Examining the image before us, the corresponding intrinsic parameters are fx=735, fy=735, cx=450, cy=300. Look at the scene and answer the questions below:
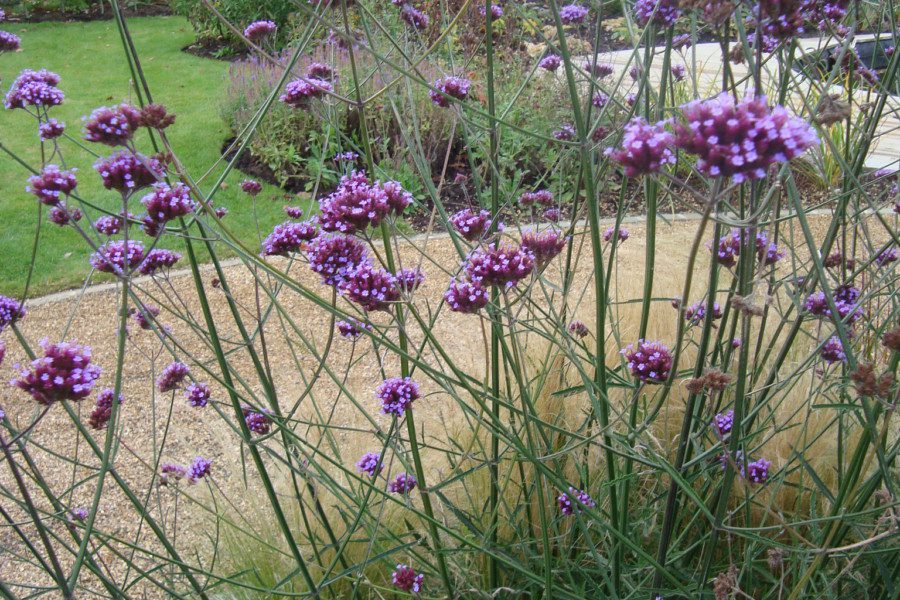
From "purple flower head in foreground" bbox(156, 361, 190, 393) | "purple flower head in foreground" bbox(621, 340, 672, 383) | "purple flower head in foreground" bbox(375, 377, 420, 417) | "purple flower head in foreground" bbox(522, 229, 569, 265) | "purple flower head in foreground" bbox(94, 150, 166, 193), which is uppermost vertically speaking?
"purple flower head in foreground" bbox(94, 150, 166, 193)

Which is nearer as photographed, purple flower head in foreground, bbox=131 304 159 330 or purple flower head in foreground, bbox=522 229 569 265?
purple flower head in foreground, bbox=131 304 159 330

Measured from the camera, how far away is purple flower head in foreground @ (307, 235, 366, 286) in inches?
59.5

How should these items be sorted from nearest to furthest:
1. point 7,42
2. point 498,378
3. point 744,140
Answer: point 744,140 → point 498,378 → point 7,42

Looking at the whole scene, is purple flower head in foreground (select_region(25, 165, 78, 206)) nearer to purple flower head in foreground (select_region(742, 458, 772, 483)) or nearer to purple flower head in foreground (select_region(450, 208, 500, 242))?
purple flower head in foreground (select_region(450, 208, 500, 242))

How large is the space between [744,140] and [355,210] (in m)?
0.78

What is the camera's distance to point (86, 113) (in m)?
7.21

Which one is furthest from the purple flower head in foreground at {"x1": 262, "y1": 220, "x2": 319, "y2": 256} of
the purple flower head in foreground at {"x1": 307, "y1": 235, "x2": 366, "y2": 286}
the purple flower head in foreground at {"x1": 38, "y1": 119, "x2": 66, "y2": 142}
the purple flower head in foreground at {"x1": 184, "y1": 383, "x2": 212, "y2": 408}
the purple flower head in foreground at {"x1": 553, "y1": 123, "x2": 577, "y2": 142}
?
the purple flower head in foreground at {"x1": 553, "y1": 123, "x2": 577, "y2": 142}

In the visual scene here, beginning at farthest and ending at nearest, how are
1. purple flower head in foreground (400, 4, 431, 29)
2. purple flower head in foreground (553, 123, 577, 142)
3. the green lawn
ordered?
the green lawn → purple flower head in foreground (553, 123, 577, 142) → purple flower head in foreground (400, 4, 431, 29)

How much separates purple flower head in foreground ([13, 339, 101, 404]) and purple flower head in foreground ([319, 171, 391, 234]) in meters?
0.52

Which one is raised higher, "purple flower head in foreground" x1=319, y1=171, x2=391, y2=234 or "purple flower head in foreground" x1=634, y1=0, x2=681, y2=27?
"purple flower head in foreground" x1=634, y1=0, x2=681, y2=27

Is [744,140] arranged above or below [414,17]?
below

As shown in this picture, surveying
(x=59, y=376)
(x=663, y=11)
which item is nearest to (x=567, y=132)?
(x=663, y=11)

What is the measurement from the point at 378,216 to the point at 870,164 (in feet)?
19.7

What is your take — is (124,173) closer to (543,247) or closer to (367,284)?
(367,284)
